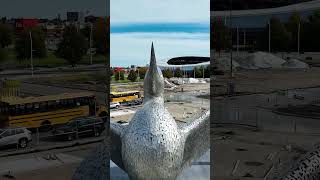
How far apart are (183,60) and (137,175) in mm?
3146

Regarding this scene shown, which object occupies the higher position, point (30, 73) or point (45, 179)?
point (30, 73)

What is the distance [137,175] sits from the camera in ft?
16.1

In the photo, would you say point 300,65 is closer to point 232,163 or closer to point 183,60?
point 232,163

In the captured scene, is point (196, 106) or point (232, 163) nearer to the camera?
point (232, 163)

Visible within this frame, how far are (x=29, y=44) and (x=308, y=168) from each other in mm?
2760

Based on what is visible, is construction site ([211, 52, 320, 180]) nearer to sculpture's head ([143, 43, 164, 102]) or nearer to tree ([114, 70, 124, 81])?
sculpture's head ([143, 43, 164, 102])

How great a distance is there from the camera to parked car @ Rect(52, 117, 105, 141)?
16.1 feet

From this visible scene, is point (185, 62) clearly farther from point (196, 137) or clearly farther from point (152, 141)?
point (152, 141)

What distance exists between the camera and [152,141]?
4805 millimetres

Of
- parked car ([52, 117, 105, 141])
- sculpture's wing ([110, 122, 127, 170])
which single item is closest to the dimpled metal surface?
sculpture's wing ([110, 122, 127, 170])

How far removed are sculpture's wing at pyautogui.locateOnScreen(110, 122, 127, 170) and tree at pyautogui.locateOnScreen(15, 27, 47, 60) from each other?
1.02 meters

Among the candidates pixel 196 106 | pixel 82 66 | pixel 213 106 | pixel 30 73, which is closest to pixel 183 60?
pixel 196 106

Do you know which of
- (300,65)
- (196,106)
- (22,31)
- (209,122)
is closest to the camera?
(22,31)

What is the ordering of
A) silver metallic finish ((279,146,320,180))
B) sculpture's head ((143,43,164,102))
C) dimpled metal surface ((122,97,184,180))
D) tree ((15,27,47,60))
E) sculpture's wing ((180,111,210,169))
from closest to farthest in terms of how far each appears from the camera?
silver metallic finish ((279,146,320,180)) → tree ((15,27,47,60)) → dimpled metal surface ((122,97,184,180)) → sculpture's head ((143,43,164,102)) → sculpture's wing ((180,111,210,169))
